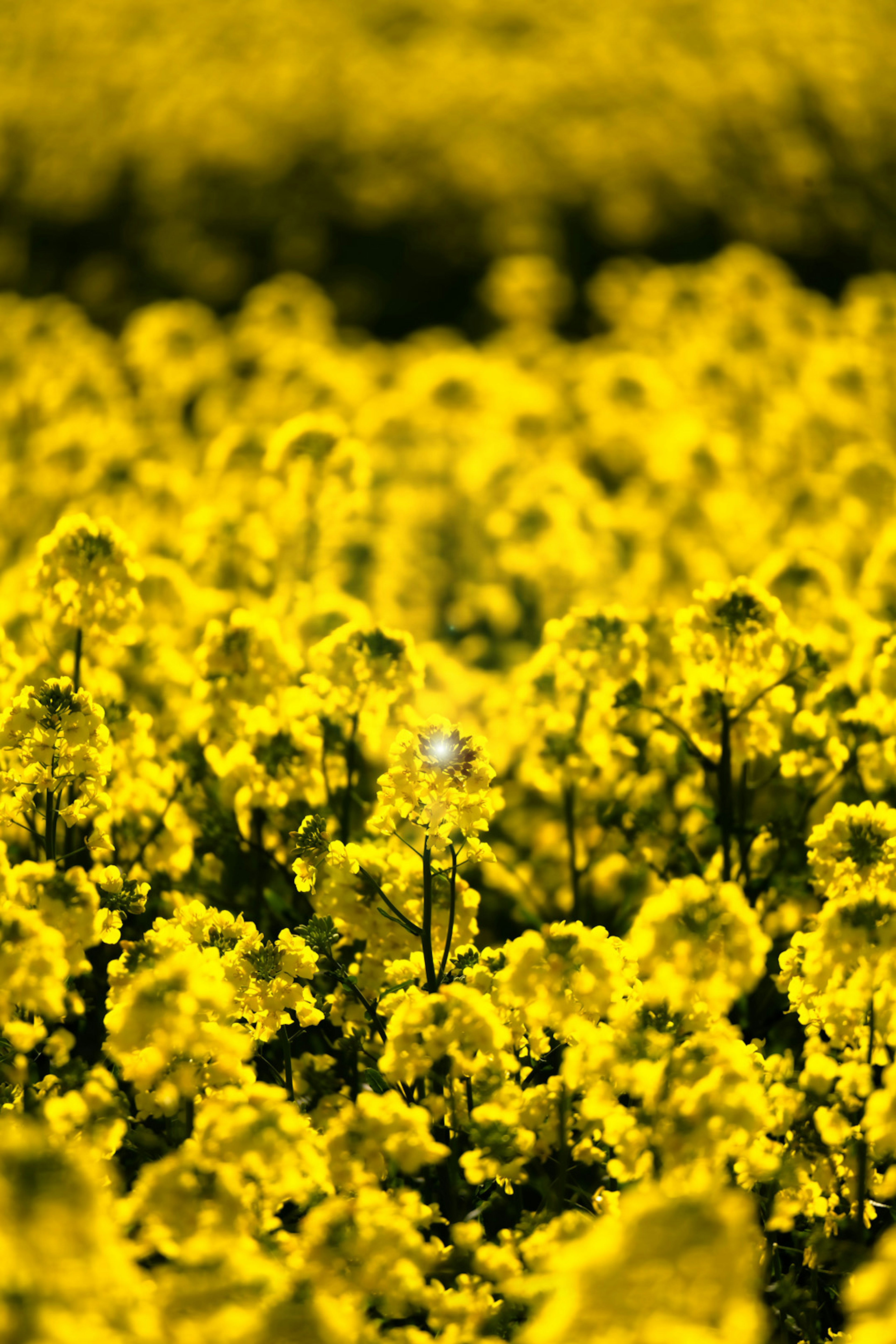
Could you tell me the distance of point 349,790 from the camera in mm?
4152

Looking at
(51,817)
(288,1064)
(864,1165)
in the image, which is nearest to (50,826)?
(51,817)

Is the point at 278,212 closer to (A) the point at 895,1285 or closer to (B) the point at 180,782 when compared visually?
(B) the point at 180,782

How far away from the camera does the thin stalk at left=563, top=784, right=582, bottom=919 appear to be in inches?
160

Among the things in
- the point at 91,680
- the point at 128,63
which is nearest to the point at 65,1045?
the point at 91,680

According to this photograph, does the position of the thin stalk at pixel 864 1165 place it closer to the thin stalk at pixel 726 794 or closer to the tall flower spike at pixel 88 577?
the thin stalk at pixel 726 794

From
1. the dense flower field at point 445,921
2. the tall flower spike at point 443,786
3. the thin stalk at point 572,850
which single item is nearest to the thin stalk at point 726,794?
the dense flower field at point 445,921

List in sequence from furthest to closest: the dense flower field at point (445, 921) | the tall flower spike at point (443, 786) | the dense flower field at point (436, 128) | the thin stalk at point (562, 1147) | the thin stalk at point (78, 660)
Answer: the dense flower field at point (436, 128) < the thin stalk at point (78, 660) < the tall flower spike at point (443, 786) < the thin stalk at point (562, 1147) < the dense flower field at point (445, 921)

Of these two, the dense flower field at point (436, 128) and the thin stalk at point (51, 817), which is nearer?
the thin stalk at point (51, 817)

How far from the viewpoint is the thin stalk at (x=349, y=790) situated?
412cm

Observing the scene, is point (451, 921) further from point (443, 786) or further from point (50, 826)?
point (50, 826)

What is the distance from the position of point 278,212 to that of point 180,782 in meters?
14.4

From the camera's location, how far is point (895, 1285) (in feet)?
6.21

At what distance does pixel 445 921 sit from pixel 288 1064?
55 centimetres

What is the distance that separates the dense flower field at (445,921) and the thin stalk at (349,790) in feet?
0.11
